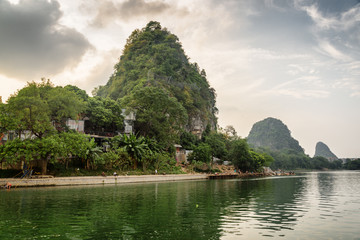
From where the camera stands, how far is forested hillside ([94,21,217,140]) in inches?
2413

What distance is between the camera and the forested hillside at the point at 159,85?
201 ft

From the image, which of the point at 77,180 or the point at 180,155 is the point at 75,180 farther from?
the point at 180,155

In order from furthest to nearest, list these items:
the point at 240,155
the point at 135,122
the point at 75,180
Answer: the point at 240,155
the point at 135,122
the point at 75,180

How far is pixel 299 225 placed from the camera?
12.5 metres

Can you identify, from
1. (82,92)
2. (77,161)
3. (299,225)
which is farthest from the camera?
(82,92)

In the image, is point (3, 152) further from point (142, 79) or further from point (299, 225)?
point (142, 79)

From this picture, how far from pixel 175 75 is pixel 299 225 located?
292 ft

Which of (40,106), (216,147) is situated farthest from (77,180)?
(216,147)

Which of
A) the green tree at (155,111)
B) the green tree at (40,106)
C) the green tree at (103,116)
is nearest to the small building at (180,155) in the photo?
the green tree at (155,111)

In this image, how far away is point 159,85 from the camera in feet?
280

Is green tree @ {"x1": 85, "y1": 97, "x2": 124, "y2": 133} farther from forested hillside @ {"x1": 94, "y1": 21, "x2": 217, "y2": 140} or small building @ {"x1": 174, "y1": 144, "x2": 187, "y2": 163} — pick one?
small building @ {"x1": 174, "y1": 144, "x2": 187, "y2": 163}

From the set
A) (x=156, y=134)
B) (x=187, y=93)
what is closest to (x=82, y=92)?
(x=156, y=134)

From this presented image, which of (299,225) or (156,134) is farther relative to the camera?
(156,134)

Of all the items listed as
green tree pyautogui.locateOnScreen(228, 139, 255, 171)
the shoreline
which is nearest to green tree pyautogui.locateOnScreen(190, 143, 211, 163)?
green tree pyautogui.locateOnScreen(228, 139, 255, 171)
